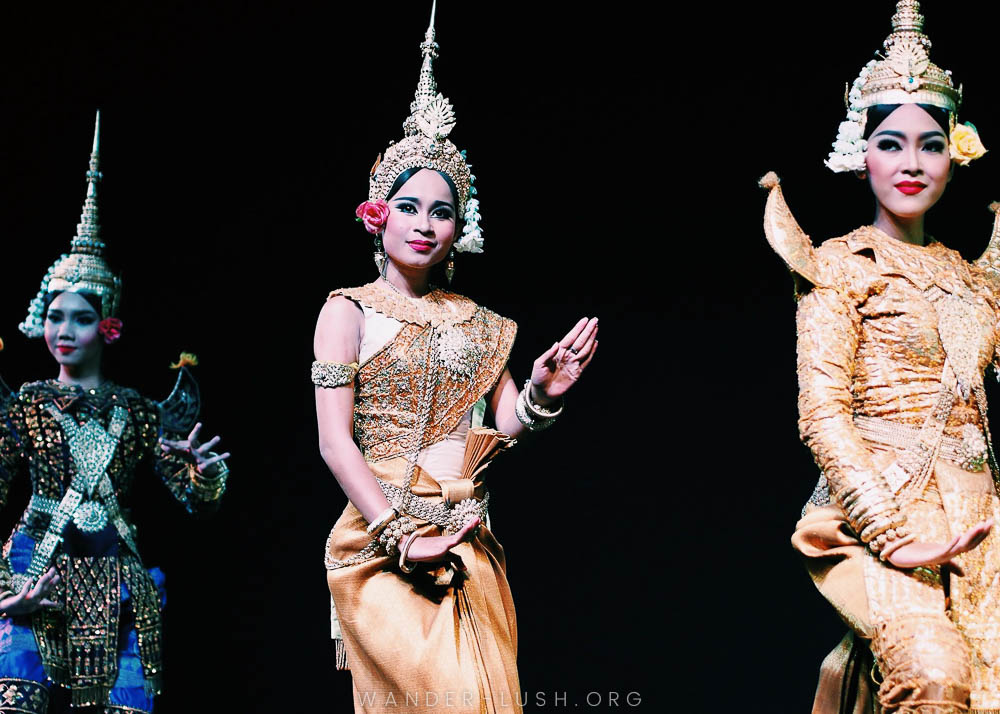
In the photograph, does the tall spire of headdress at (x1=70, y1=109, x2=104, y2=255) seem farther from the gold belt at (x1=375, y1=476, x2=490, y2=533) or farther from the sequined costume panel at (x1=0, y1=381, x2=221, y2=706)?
the gold belt at (x1=375, y1=476, x2=490, y2=533)

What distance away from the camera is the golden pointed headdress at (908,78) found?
127 inches

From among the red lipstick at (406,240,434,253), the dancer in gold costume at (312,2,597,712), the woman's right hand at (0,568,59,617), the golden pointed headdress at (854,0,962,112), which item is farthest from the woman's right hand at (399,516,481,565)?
the golden pointed headdress at (854,0,962,112)

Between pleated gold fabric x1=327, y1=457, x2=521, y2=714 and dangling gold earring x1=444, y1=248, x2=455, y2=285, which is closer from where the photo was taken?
pleated gold fabric x1=327, y1=457, x2=521, y2=714

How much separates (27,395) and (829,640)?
2396 mm

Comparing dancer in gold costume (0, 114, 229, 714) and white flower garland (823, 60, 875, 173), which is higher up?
white flower garland (823, 60, 875, 173)

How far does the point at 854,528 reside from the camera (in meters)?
2.97

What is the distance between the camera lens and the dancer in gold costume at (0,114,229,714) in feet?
12.9

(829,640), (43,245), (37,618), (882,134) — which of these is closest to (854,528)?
(882,134)

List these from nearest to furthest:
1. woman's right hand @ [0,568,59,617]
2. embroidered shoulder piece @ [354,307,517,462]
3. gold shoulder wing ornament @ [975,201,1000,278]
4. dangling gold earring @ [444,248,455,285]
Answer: gold shoulder wing ornament @ [975,201,1000,278] → embroidered shoulder piece @ [354,307,517,462] → dangling gold earring @ [444,248,455,285] → woman's right hand @ [0,568,59,617]

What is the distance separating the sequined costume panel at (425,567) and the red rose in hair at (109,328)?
3.32 ft

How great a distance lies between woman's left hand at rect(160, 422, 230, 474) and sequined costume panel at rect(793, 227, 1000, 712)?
1714mm

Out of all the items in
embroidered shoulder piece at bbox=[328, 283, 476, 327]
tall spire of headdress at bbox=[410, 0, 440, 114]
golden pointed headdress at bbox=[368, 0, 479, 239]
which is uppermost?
tall spire of headdress at bbox=[410, 0, 440, 114]

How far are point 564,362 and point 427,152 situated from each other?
2.02 feet

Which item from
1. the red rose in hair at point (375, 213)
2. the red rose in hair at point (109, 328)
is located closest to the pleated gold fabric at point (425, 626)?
the red rose in hair at point (375, 213)
